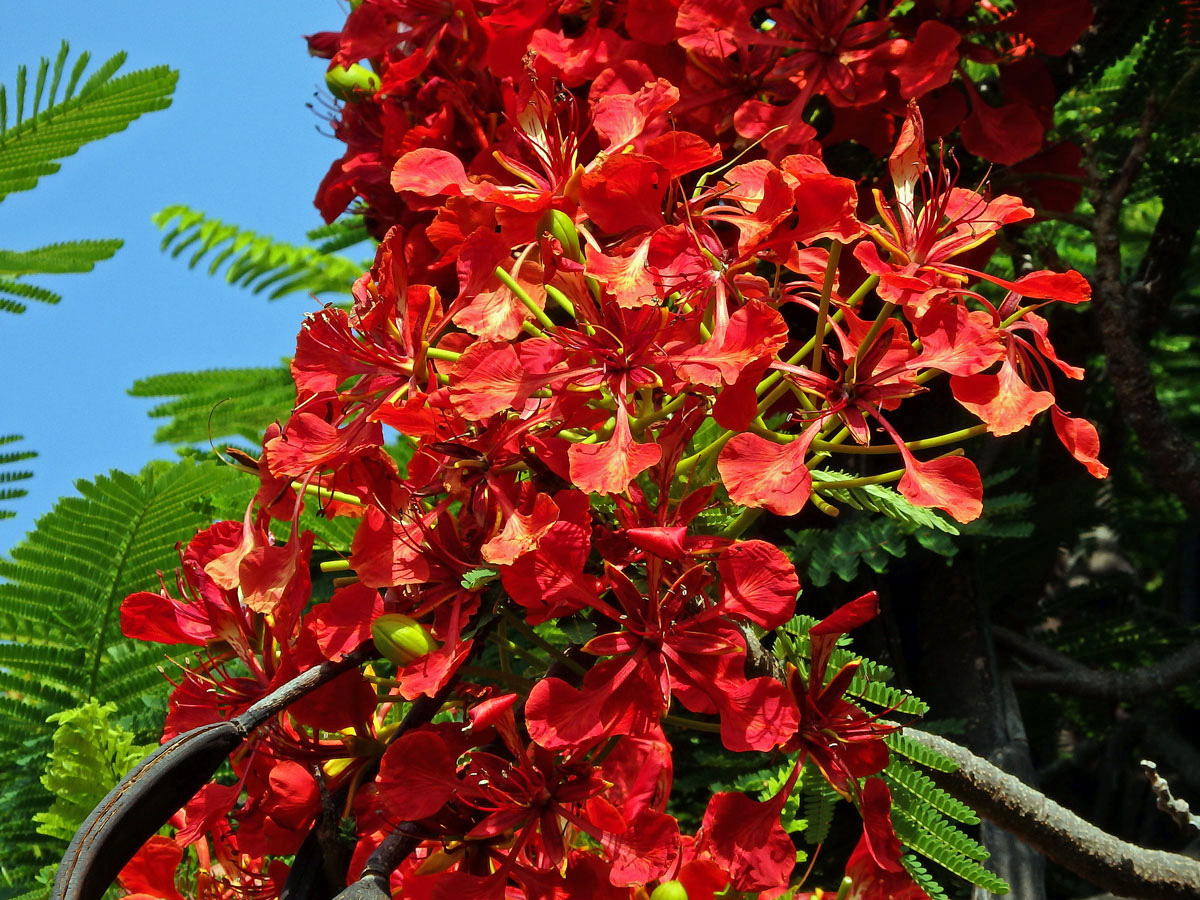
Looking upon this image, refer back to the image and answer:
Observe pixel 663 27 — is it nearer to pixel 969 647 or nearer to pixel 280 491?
pixel 280 491

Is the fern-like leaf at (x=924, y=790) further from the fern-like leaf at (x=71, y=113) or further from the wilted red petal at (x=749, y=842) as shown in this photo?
the fern-like leaf at (x=71, y=113)

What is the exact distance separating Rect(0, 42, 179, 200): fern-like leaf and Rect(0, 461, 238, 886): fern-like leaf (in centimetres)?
68

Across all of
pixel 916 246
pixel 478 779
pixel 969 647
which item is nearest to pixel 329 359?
pixel 478 779

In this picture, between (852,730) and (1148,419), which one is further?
(1148,419)

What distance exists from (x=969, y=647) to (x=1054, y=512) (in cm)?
45

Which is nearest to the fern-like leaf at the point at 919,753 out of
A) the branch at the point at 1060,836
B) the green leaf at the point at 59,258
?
the branch at the point at 1060,836

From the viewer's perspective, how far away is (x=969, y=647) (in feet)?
6.65

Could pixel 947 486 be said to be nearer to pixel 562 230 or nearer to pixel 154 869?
pixel 562 230

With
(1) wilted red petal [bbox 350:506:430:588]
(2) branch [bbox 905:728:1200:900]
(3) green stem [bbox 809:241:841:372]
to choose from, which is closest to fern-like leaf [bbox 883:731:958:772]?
(2) branch [bbox 905:728:1200:900]

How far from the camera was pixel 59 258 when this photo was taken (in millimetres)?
2346

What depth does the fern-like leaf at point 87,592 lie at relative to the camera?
6.16 feet

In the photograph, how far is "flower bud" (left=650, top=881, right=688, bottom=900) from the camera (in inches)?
42.1

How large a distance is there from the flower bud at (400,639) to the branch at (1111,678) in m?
1.41

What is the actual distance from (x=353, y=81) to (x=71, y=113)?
0.69m
